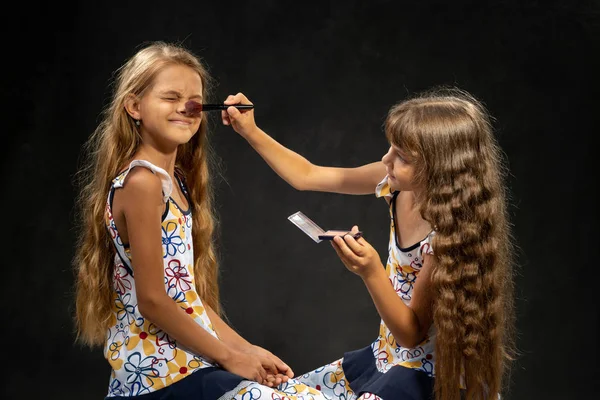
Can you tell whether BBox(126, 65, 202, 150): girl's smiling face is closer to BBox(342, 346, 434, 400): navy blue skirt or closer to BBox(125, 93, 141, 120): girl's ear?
BBox(125, 93, 141, 120): girl's ear

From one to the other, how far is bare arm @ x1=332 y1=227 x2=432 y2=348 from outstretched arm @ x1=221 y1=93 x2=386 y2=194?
435mm

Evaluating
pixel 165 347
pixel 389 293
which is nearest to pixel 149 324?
pixel 165 347

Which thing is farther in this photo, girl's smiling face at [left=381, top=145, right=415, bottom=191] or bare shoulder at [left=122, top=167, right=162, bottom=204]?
girl's smiling face at [left=381, top=145, right=415, bottom=191]

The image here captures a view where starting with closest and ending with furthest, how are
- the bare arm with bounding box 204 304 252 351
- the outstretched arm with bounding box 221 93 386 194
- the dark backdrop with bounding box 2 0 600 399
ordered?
the bare arm with bounding box 204 304 252 351 → the outstretched arm with bounding box 221 93 386 194 → the dark backdrop with bounding box 2 0 600 399

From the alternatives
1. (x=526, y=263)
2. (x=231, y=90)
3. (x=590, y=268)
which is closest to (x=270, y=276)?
(x=231, y=90)

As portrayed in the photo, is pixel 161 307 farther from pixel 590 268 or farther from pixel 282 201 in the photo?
pixel 590 268

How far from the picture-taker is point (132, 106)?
1.85m

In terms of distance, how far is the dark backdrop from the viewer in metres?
2.86

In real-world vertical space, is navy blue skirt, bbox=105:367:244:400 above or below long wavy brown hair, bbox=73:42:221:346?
below

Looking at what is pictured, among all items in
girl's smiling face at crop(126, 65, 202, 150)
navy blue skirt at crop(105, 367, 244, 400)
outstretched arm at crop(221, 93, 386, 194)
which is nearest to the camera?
navy blue skirt at crop(105, 367, 244, 400)

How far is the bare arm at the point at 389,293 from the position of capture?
5.73ft

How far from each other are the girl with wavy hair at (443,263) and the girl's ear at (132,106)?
0.53m

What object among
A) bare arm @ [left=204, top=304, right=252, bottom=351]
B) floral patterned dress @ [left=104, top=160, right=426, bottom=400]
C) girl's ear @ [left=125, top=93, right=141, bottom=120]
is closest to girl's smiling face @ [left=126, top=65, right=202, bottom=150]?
girl's ear @ [left=125, top=93, right=141, bottom=120]

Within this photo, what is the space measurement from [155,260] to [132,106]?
37cm
